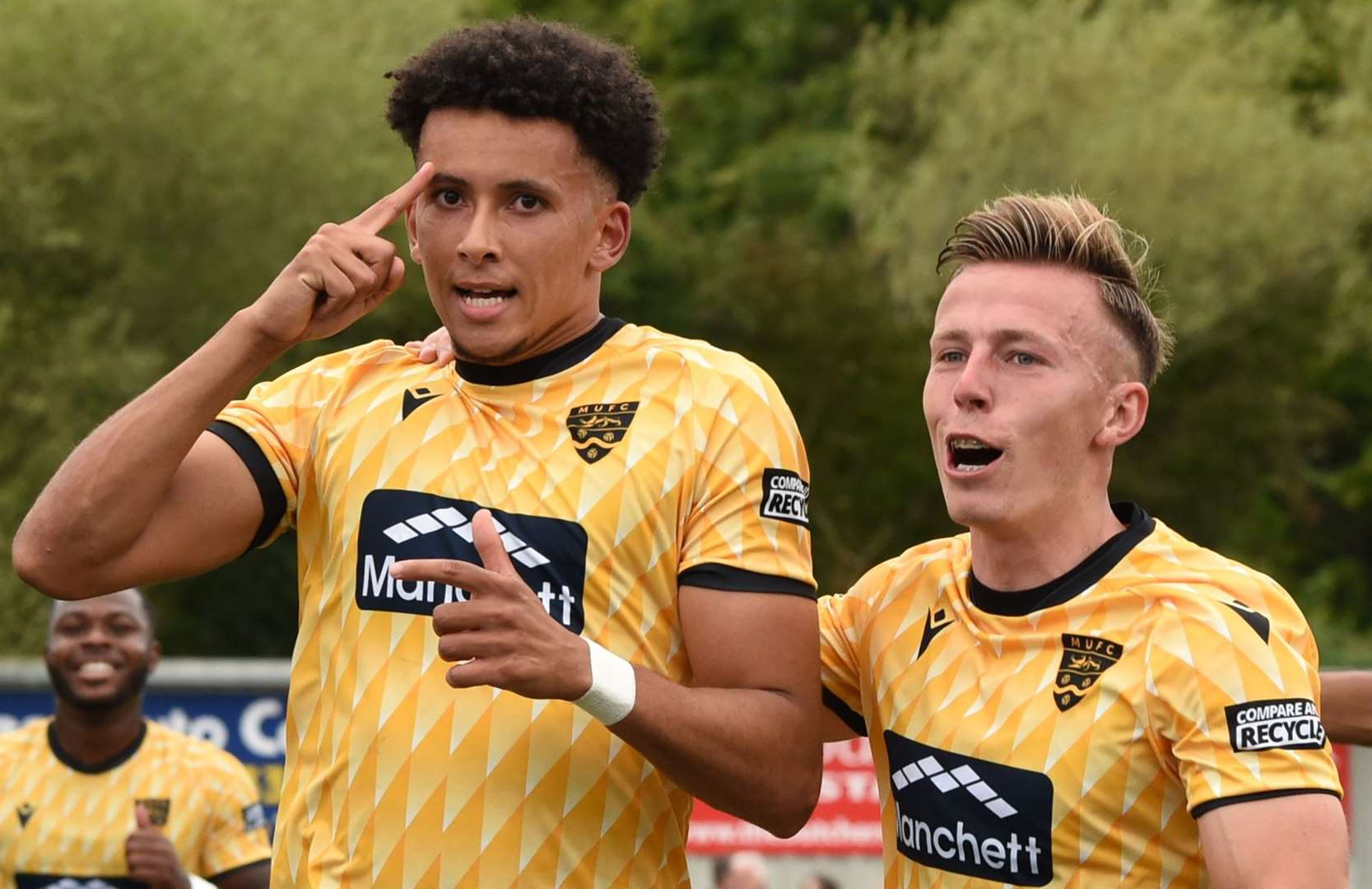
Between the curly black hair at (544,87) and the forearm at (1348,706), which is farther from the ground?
the curly black hair at (544,87)

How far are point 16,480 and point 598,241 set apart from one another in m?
21.9

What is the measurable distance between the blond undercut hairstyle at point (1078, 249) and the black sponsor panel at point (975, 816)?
32.8 inches

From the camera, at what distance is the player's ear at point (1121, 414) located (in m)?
4.06

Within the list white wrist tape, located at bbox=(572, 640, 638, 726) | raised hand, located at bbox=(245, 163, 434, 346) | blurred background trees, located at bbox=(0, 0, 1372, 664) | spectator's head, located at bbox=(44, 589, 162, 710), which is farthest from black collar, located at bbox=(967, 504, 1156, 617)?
blurred background trees, located at bbox=(0, 0, 1372, 664)

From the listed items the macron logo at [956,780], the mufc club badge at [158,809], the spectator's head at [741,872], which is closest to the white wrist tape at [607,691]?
the macron logo at [956,780]

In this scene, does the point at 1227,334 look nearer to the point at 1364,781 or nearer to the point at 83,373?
the point at 83,373

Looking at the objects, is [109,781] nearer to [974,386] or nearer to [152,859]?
[152,859]

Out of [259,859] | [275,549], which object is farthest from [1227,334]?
[259,859]

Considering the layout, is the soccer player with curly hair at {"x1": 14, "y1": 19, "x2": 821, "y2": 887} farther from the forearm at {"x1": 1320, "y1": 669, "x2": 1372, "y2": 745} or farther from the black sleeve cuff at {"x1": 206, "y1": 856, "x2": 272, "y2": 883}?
the black sleeve cuff at {"x1": 206, "y1": 856, "x2": 272, "y2": 883}

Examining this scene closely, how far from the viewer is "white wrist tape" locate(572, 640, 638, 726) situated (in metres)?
3.74

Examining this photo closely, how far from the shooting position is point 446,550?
4039mm

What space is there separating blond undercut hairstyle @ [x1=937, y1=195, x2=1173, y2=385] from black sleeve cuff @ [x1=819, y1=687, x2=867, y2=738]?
2.89 ft

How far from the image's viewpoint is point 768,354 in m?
29.6

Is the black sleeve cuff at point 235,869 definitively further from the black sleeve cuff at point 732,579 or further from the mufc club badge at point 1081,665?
the mufc club badge at point 1081,665
